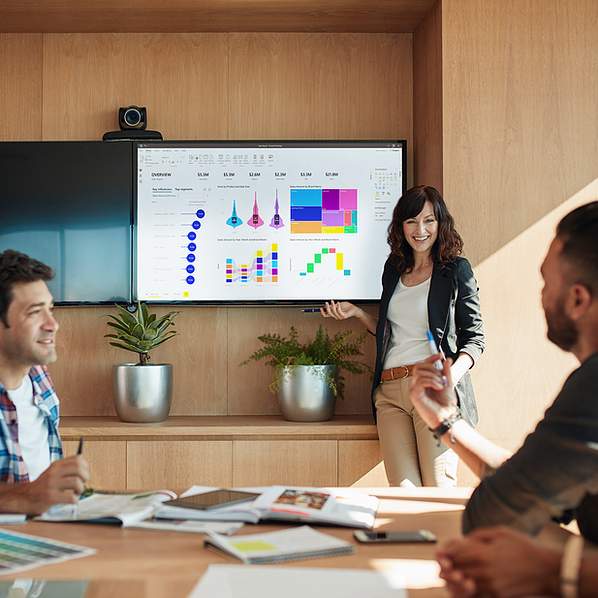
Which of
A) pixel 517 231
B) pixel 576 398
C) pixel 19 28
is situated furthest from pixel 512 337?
pixel 19 28

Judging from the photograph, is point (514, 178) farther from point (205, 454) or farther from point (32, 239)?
A: point (32, 239)

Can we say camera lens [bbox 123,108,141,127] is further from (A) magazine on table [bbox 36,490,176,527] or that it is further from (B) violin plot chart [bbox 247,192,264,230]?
(A) magazine on table [bbox 36,490,176,527]

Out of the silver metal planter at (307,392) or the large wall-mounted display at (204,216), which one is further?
the large wall-mounted display at (204,216)

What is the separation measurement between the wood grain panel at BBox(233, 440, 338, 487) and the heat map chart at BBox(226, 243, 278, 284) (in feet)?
2.92

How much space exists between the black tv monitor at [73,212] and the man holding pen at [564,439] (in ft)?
8.57

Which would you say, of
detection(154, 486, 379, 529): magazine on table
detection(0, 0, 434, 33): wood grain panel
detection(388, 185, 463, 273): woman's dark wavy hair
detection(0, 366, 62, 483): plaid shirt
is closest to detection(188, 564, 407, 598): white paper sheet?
detection(154, 486, 379, 529): magazine on table

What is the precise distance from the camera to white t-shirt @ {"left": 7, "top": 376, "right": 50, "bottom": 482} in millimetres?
1489

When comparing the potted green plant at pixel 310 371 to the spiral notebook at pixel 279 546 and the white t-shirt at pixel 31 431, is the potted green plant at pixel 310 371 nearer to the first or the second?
the white t-shirt at pixel 31 431

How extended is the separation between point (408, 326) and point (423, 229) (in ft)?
1.44

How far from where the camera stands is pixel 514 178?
2953 mm

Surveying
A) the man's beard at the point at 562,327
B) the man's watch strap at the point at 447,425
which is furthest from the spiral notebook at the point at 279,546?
the man's beard at the point at 562,327

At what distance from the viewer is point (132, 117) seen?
130 inches

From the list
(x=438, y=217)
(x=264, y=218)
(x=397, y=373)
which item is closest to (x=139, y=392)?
(x=264, y=218)

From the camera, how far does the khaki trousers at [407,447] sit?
8.10 feet
